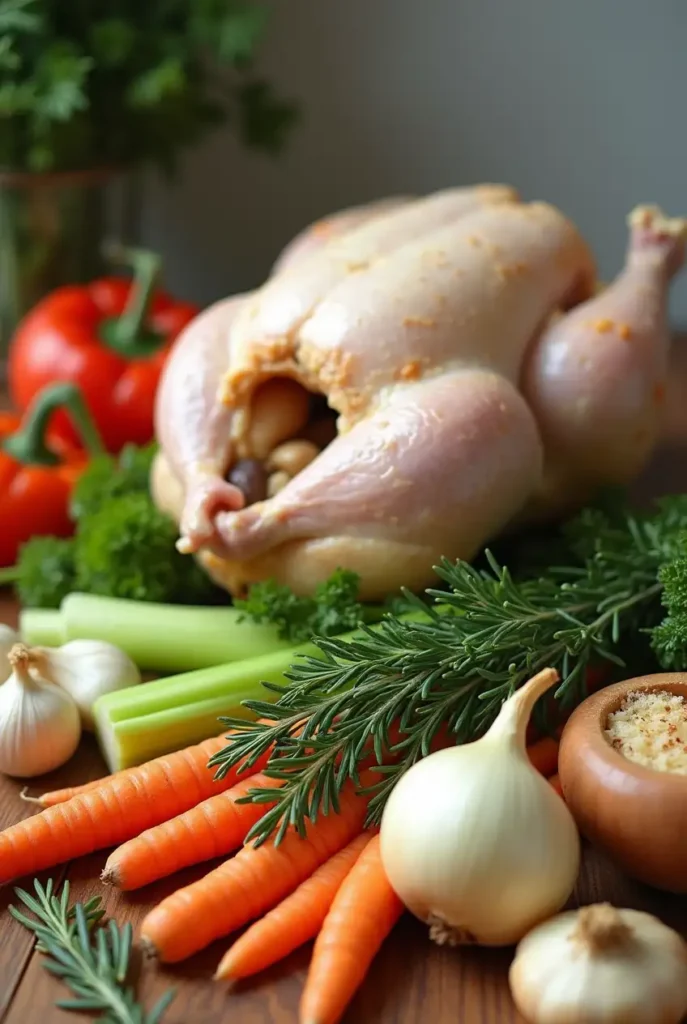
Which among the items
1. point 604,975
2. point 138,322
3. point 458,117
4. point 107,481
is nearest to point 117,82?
point 138,322

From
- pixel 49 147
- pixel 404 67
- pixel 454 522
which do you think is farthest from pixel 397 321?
pixel 404 67

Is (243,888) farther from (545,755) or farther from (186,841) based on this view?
(545,755)

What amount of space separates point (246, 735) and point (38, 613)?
1.45ft

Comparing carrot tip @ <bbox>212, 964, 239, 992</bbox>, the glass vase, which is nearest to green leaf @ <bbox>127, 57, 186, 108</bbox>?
the glass vase

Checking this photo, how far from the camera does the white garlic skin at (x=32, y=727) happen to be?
3.51 feet

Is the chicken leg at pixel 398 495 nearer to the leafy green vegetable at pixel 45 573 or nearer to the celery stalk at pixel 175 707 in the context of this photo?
the celery stalk at pixel 175 707

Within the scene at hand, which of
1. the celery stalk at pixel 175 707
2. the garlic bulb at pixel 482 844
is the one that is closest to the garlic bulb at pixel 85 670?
the celery stalk at pixel 175 707

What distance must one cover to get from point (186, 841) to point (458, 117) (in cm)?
166

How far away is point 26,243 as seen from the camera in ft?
6.46

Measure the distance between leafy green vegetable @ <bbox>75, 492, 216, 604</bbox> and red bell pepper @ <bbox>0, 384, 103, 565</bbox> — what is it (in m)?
0.15

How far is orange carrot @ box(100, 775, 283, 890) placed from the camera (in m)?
0.94

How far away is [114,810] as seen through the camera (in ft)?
3.29

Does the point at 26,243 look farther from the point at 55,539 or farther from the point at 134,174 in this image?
the point at 55,539

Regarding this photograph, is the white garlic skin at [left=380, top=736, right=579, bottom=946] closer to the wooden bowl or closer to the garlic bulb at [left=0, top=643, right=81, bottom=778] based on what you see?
the wooden bowl
